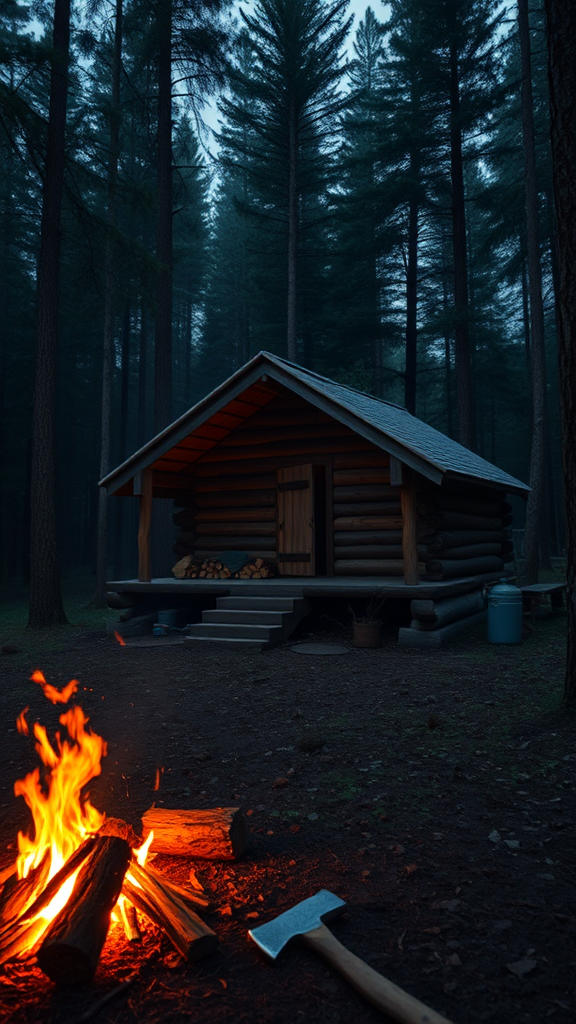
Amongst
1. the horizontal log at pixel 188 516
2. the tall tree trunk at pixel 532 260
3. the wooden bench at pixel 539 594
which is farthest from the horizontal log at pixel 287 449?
the tall tree trunk at pixel 532 260

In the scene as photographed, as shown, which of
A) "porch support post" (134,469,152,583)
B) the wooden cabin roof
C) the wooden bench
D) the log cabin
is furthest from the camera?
"porch support post" (134,469,152,583)

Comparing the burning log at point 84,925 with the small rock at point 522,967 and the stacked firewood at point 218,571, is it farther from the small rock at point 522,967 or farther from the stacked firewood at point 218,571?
the stacked firewood at point 218,571

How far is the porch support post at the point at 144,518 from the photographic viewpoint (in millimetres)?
12430

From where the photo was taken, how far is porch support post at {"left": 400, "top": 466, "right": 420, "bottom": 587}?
10281mm

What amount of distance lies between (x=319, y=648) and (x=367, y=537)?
3167mm

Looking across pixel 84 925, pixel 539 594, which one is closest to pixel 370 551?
pixel 539 594

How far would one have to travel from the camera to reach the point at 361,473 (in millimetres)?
12328

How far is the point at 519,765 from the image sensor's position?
182 inches

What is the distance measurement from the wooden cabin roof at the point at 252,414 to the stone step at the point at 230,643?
3628 mm

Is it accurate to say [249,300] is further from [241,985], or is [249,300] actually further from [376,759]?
[241,985]

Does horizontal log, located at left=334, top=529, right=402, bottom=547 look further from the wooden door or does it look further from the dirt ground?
the dirt ground

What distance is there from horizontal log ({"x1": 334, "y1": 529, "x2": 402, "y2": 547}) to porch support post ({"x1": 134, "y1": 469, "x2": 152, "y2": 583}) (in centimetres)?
385

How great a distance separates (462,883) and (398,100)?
24.8 metres

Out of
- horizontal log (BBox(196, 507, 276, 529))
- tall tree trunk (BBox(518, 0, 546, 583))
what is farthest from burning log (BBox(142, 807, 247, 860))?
tall tree trunk (BBox(518, 0, 546, 583))
